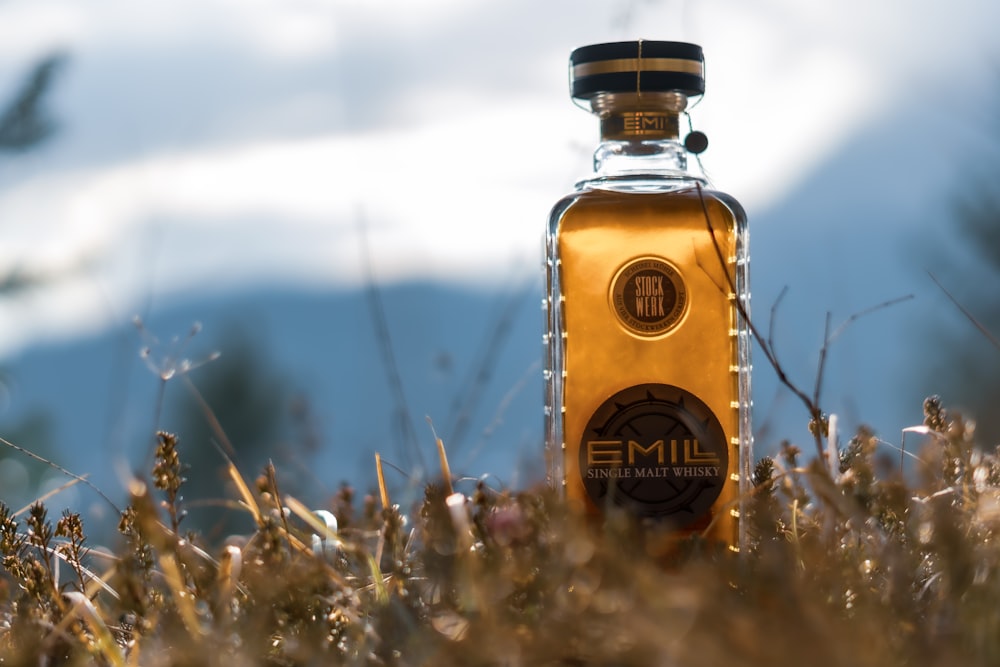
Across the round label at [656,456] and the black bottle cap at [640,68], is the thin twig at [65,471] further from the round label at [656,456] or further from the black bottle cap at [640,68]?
the black bottle cap at [640,68]

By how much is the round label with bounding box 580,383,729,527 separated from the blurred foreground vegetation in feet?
0.66

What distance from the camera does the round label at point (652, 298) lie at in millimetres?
2354

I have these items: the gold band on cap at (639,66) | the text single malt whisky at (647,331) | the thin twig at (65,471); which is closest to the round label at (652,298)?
the text single malt whisky at (647,331)

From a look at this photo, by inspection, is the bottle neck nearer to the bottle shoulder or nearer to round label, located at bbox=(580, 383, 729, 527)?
the bottle shoulder

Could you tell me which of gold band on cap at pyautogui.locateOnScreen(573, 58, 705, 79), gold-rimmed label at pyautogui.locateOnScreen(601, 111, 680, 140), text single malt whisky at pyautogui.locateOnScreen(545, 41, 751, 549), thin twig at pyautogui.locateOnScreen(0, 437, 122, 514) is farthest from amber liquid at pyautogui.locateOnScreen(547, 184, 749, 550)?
thin twig at pyautogui.locateOnScreen(0, 437, 122, 514)

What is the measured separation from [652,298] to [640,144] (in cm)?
41

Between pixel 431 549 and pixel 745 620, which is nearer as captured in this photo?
pixel 745 620

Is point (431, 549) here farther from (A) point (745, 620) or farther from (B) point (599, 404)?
Answer: (B) point (599, 404)

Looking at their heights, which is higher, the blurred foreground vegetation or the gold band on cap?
the gold band on cap

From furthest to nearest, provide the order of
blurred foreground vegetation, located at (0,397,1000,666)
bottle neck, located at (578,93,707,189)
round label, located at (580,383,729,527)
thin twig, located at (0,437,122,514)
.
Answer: bottle neck, located at (578,93,707,189) → round label, located at (580,383,729,527) → thin twig, located at (0,437,122,514) → blurred foreground vegetation, located at (0,397,1000,666)

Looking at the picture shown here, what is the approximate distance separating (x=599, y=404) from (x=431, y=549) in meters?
0.95

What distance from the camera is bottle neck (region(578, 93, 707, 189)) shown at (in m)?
2.44

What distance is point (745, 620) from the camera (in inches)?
→ 39.5

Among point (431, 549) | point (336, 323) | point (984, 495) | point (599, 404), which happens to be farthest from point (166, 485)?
point (336, 323)
